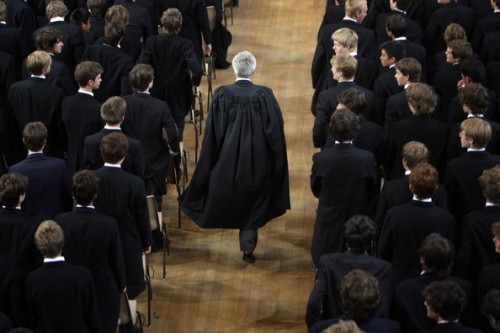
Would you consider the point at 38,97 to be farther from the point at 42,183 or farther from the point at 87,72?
the point at 42,183

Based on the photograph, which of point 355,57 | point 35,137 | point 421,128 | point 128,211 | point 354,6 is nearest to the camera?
point 128,211

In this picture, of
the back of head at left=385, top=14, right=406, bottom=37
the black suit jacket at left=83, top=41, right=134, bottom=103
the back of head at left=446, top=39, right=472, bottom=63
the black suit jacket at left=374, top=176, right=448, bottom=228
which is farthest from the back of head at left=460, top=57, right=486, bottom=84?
the black suit jacket at left=83, top=41, right=134, bottom=103

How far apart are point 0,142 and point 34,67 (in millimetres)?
863

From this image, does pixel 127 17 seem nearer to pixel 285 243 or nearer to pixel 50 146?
pixel 50 146

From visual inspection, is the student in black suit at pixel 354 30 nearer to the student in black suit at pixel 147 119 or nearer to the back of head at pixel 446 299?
the student in black suit at pixel 147 119

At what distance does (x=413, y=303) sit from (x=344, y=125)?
2010 mm

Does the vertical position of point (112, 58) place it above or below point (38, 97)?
above

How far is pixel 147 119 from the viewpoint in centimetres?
988

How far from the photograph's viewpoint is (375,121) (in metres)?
10.1

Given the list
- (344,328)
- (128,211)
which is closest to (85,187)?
(128,211)

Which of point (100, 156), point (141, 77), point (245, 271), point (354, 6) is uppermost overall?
point (354, 6)

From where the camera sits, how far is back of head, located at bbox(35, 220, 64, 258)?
730cm

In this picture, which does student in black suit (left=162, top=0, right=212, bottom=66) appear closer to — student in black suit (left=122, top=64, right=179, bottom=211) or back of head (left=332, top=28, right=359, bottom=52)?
back of head (left=332, top=28, right=359, bottom=52)

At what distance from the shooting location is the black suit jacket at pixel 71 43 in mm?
11234
